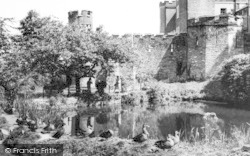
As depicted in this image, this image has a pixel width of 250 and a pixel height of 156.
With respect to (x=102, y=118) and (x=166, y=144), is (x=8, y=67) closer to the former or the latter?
(x=102, y=118)

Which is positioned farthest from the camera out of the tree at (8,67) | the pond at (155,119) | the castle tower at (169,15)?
the castle tower at (169,15)

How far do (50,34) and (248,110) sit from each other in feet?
40.9

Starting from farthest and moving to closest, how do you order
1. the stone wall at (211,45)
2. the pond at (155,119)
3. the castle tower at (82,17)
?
the castle tower at (82,17), the stone wall at (211,45), the pond at (155,119)

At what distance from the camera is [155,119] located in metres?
17.1

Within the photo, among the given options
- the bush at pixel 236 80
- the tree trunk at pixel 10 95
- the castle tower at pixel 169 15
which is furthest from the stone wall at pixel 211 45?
the tree trunk at pixel 10 95

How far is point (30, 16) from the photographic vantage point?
98.3ft

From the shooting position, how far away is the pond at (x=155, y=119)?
14500mm

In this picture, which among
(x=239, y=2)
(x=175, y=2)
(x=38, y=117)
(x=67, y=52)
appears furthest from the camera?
(x=175, y=2)

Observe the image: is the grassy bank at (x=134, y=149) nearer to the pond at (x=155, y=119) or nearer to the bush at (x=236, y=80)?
the pond at (x=155, y=119)

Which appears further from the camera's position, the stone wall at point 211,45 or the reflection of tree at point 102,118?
the stone wall at point 211,45

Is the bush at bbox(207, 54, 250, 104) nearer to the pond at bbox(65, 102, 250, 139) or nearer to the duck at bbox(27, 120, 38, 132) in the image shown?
the pond at bbox(65, 102, 250, 139)

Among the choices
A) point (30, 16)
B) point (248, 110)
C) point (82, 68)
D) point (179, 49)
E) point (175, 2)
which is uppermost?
point (175, 2)

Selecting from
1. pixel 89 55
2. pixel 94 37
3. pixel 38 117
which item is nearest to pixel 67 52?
pixel 89 55

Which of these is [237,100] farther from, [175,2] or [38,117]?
[175,2]
